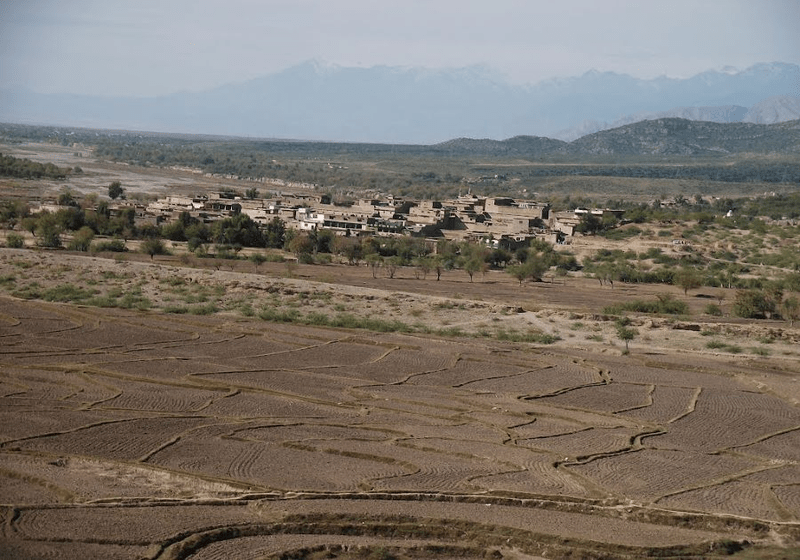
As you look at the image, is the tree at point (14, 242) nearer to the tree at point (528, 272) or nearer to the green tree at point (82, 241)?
the green tree at point (82, 241)

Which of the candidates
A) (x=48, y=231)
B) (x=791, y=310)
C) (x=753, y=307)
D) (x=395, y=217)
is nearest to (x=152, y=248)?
(x=48, y=231)

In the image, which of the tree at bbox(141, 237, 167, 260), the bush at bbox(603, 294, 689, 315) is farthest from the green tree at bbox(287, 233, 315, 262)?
the bush at bbox(603, 294, 689, 315)

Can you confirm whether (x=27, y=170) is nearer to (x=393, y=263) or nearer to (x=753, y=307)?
(x=393, y=263)

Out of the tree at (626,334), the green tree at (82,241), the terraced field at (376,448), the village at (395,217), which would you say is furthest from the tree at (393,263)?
the terraced field at (376,448)

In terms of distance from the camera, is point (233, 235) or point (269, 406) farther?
point (233, 235)

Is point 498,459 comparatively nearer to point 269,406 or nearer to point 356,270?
point 269,406

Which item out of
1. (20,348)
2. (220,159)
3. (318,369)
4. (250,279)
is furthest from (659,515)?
(220,159)

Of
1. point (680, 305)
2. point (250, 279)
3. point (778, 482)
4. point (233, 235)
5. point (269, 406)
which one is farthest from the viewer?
point (233, 235)
